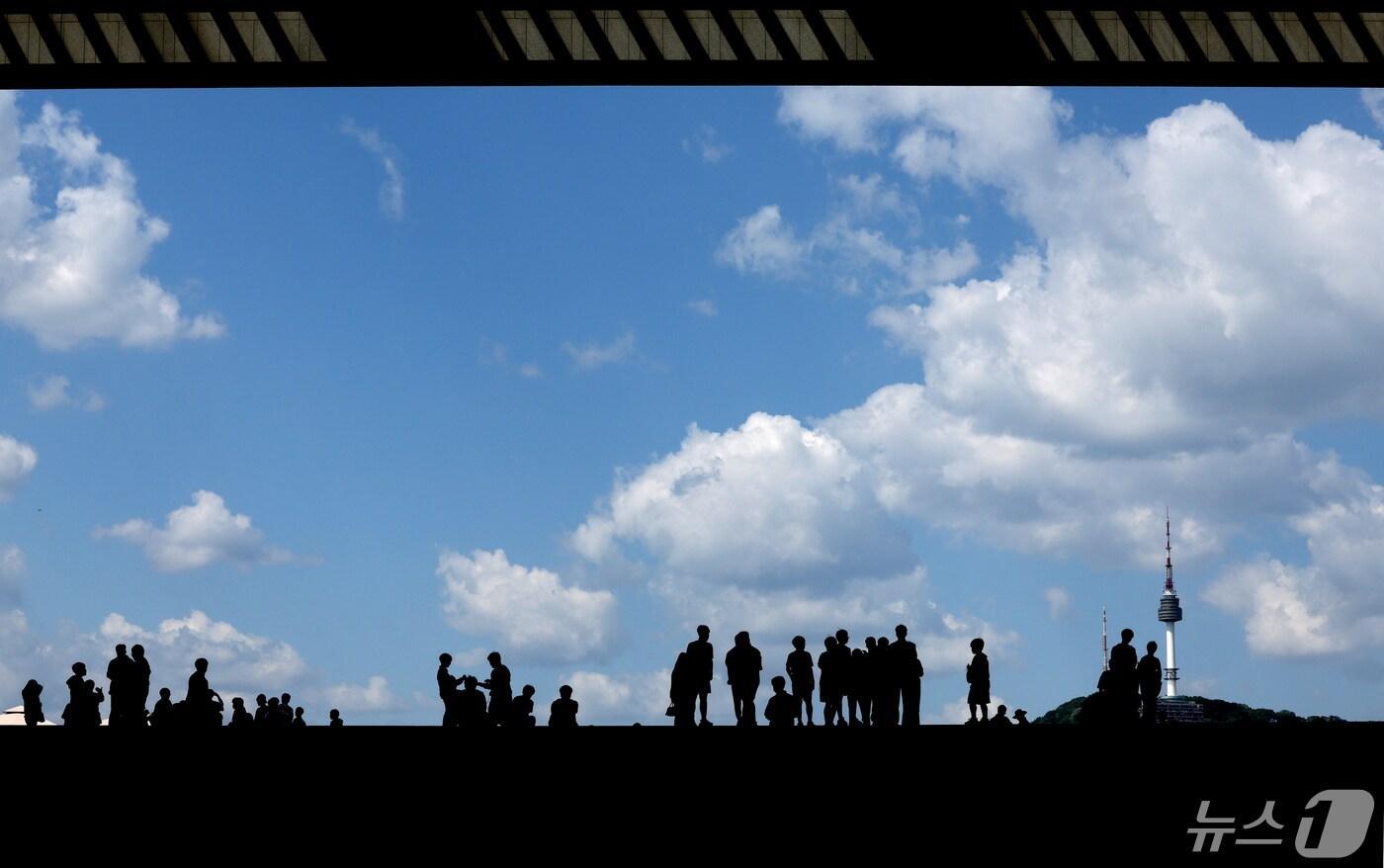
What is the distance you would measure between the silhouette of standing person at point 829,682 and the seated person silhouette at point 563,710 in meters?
3.04

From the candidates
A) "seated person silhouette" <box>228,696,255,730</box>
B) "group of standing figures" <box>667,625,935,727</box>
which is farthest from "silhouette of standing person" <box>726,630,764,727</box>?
"seated person silhouette" <box>228,696,255,730</box>

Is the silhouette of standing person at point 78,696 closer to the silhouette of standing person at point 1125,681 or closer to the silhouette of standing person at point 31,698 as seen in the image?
the silhouette of standing person at point 31,698

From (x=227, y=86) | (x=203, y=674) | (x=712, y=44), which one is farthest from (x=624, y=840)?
(x=227, y=86)

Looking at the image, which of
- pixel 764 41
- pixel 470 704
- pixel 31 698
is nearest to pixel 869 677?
pixel 470 704

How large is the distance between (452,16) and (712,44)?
354 cm

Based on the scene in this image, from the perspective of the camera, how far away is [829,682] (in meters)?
22.1

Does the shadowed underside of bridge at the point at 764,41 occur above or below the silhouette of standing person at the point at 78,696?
above

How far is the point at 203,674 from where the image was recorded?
22531 mm

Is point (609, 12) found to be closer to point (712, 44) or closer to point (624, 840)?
point (712, 44)

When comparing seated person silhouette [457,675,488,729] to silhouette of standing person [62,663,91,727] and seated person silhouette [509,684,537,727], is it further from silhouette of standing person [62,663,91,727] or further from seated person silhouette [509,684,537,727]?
silhouette of standing person [62,663,91,727]

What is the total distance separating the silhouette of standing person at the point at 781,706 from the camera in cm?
2203

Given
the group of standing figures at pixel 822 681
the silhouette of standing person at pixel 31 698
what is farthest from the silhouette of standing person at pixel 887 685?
the silhouette of standing person at pixel 31 698

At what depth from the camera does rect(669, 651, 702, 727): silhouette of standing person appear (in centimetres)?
2175

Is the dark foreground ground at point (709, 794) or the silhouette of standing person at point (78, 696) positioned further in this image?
the silhouette of standing person at point (78, 696)
